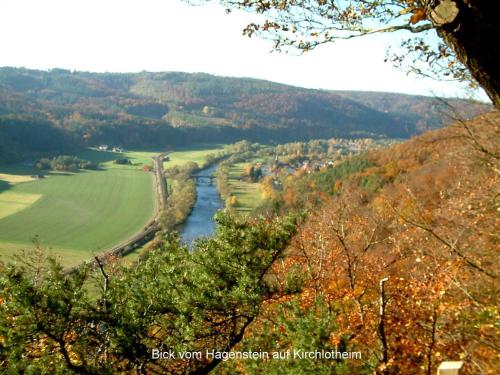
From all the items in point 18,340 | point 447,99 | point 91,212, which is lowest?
point 91,212

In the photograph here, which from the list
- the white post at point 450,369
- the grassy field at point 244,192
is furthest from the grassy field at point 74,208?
the white post at point 450,369

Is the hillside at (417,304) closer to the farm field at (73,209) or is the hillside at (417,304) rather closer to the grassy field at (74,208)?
the grassy field at (74,208)

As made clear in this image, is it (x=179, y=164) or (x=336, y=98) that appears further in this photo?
A: (x=336, y=98)

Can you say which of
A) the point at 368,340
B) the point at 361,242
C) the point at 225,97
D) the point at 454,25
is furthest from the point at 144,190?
the point at 225,97

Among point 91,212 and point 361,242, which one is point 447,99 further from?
point 91,212

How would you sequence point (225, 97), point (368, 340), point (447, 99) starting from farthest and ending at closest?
point (225, 97), point (368, 340), point (447, 99)
